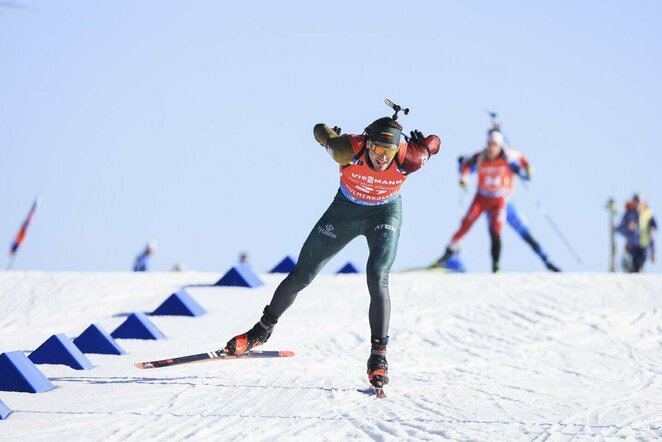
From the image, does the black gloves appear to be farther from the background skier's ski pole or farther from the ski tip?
the background skier's ski pole

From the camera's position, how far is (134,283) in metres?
10.4

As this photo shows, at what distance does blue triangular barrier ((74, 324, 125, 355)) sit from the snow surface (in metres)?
0.10

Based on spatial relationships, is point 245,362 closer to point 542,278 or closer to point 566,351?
point 566,351

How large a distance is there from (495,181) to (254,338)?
5.80 meters

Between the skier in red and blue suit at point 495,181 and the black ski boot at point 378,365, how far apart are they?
5.98 meters

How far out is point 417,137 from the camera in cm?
609

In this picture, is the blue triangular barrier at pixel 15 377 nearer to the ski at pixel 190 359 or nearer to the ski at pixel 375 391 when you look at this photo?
the ski at pixel 190 359

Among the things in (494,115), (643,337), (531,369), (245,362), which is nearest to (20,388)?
(245,362)

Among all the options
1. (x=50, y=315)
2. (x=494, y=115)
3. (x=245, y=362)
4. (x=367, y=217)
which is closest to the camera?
(x=367, y=217)

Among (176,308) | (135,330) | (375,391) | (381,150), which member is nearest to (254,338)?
(375,391)

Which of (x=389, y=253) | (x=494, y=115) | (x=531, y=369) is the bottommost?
(x=531, y=369)

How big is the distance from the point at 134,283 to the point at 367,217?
5.06 m

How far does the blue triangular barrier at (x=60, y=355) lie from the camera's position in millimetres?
6434

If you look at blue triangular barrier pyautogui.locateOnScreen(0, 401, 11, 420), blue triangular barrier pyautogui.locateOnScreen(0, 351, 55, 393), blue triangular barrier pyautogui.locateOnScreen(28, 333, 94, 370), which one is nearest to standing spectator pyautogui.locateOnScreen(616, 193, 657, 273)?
blue triangular barrier pyautogui.locateOnScreen(28, 333, 94, 370)
